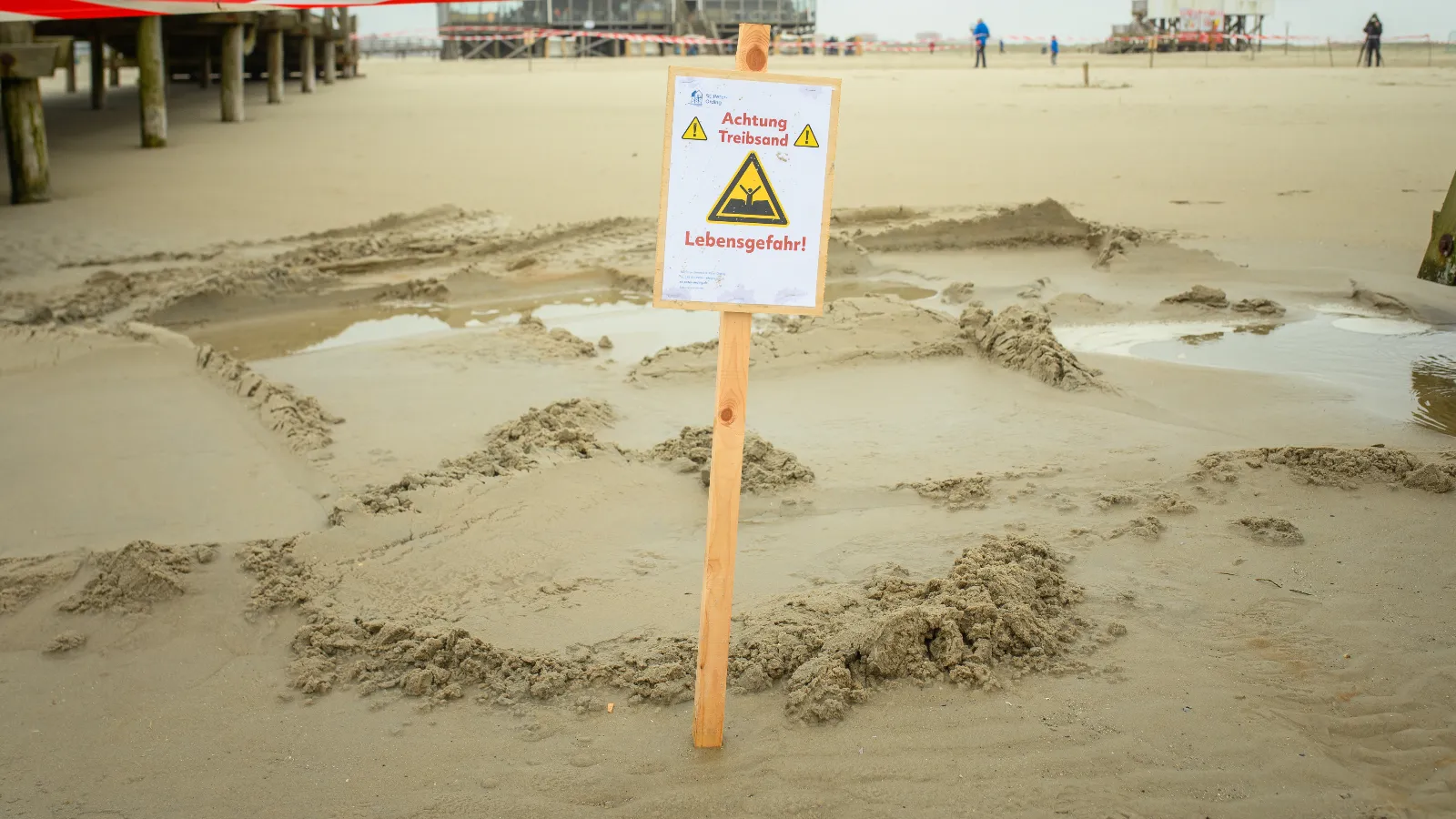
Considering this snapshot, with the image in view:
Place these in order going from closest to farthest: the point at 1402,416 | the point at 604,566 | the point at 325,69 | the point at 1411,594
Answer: the point at 1411,594, the point at 604,566, the point at 1402,416, the point at 325,69

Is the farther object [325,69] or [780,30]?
[780,30]

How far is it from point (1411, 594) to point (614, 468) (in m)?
2.82

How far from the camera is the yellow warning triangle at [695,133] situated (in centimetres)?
246

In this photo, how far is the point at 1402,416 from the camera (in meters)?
4.98

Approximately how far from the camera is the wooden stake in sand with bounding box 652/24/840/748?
2.45 metres

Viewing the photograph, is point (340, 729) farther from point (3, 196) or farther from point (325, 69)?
point (325, 69)

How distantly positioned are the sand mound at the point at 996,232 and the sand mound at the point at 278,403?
498 centimetres

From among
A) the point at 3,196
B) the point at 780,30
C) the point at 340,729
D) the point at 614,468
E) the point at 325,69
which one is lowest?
the point at 340,729

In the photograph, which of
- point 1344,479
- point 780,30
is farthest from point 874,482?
point 780,30

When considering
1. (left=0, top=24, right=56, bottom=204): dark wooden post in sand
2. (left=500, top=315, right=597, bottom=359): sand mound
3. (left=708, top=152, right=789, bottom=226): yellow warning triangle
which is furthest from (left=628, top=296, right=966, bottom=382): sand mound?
(left=0, top=24, right=56, bottom=204): dark wooden post in sand

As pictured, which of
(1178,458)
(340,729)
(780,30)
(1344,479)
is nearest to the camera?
(340,729)

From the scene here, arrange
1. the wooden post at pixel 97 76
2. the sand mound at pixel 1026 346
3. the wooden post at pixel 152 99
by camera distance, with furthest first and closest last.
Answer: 1. the wooden post at pixel 97 76
2. the wooden post at pixel 152 99
3. the sand mound at pixel 1026 346

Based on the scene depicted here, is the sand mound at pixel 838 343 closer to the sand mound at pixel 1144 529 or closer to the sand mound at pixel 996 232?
the sand mound at pixel 1144 529

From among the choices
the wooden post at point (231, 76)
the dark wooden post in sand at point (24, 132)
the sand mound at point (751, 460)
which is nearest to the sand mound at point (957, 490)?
the sand mound at point (751, 460)
